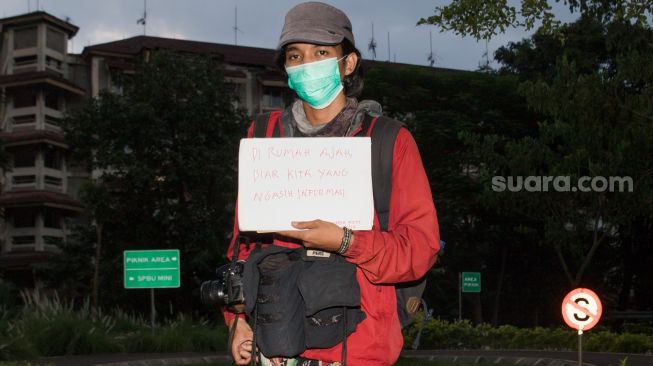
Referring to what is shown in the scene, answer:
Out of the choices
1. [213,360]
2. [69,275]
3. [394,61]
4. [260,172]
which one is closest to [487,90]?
[69,275]

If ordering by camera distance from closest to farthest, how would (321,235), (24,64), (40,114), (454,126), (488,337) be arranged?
Result: 1. (321,235)
2. (488,337)
3. (454,126)
4. (40,114)
5. (24,64)

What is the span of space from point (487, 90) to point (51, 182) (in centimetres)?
3264

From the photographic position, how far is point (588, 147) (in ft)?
93.8

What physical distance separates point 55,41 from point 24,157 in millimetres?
7863

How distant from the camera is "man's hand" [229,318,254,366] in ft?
10.4

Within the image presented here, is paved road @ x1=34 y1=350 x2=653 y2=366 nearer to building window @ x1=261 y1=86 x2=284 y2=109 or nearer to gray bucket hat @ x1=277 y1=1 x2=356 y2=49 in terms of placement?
gray bucket hat @ x1=277 y1=1 x2=356 y2=49

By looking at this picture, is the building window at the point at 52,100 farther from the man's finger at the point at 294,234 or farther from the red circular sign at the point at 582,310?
the man's finger at the point at 294,234

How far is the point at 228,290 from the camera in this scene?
3.04 m

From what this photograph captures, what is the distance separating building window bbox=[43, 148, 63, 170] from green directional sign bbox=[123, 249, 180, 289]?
39.2 meters

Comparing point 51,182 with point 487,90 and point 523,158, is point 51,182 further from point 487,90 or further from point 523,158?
point 523,158

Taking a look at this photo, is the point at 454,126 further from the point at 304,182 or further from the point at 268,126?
the point at 304,182

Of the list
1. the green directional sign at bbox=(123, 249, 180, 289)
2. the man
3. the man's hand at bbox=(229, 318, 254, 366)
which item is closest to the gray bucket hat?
the man

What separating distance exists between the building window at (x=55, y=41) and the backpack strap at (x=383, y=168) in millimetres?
59422

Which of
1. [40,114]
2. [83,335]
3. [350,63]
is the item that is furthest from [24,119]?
[350,63]
